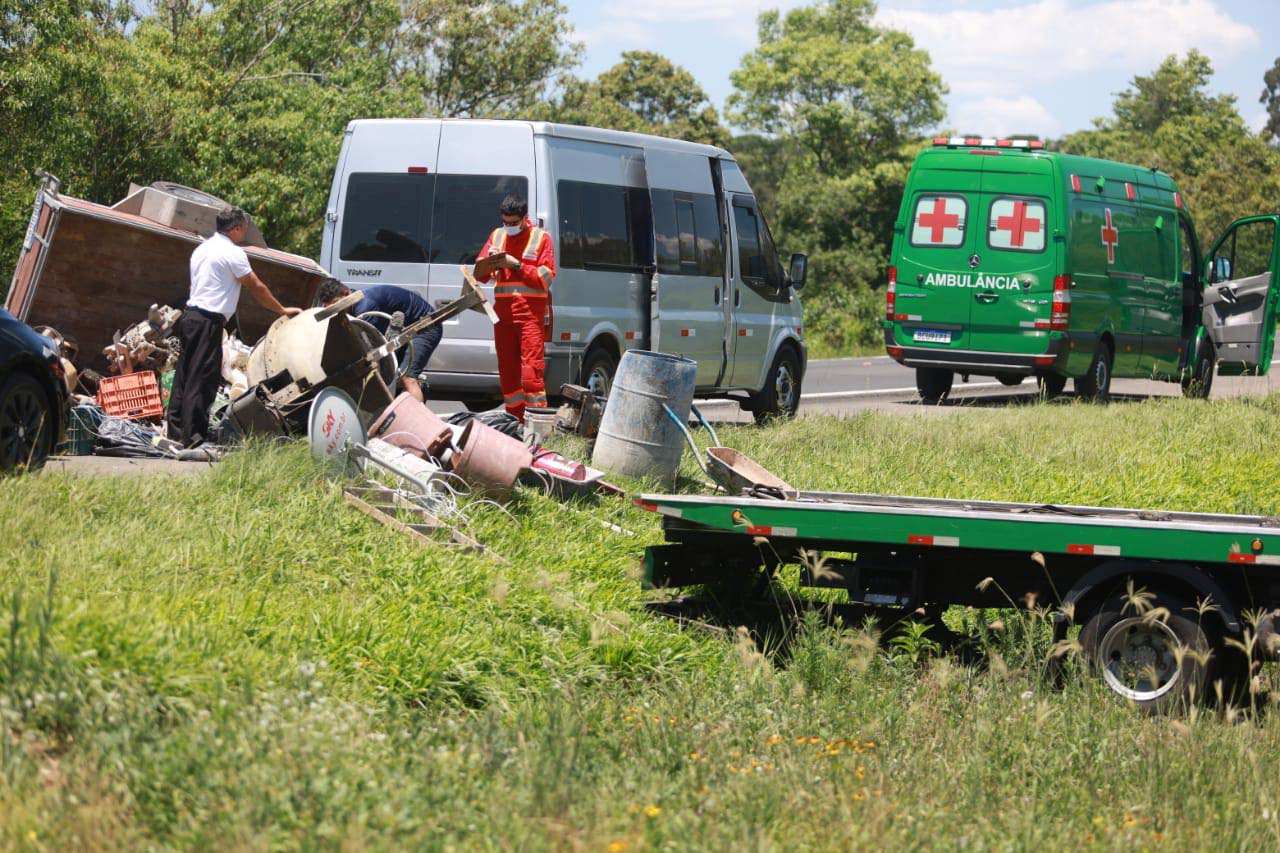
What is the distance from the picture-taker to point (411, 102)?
112 ft

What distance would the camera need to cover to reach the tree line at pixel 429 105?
2114 cm

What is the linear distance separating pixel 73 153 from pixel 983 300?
11.9 m

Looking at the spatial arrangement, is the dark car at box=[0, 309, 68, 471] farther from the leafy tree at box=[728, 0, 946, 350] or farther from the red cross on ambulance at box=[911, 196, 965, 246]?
the leafy tree at box=[728, 0, 946, 350]

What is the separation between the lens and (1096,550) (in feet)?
21.8

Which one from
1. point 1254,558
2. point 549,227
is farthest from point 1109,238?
point 1254,558

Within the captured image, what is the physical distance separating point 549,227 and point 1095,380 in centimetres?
948

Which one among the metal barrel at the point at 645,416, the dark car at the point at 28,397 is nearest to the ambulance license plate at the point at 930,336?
the metal barrel at the point at 645,416

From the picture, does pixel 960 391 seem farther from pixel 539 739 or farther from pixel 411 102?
pixel 539 739

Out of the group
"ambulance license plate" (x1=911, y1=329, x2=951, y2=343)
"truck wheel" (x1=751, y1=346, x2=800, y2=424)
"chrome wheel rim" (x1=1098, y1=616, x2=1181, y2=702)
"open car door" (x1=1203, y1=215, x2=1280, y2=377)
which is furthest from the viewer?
"open car door" (x1=1203, y1=215, x2=1280, y2=377)

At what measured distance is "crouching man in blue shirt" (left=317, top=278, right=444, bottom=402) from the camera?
1173 cm

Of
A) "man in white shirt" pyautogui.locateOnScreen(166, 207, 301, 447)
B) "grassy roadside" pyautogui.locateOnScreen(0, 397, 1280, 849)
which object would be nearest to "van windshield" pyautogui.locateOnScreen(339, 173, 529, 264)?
"man in white shirt" pyautogui.locateOnScreen(166, 207, 301, 447)

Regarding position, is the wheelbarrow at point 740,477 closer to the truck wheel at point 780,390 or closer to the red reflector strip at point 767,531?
the red reflector strip at point 767,531

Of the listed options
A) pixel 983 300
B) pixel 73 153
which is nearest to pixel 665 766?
pixel 983 300

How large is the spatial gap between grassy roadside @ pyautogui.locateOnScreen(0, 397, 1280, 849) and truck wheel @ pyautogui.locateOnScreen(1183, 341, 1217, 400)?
14.9m
